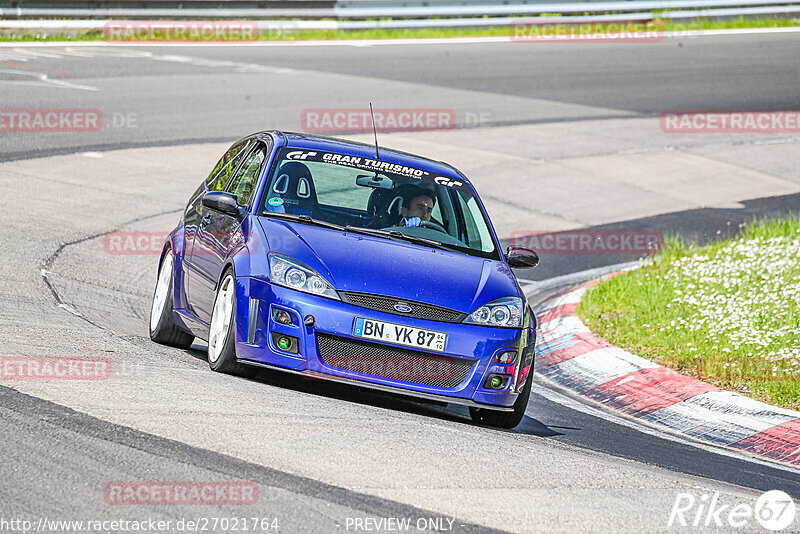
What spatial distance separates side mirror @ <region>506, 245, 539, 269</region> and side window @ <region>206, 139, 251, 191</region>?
2.07m

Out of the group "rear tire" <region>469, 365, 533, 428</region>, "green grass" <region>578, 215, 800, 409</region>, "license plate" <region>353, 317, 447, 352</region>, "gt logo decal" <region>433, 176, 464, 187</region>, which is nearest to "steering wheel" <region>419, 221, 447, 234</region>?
"gt logo decal" <region>433, 176, 464, 187</region>

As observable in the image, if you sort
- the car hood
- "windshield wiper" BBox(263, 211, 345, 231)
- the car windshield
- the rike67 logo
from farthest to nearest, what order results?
the car windshield, "windshield wiper" BBox(263, 211, 345, 231), the car hood, the rike67 logo

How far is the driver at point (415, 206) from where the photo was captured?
7.78 meters

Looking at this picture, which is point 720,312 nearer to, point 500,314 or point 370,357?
point 500,314

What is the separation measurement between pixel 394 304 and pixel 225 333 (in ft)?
3.38

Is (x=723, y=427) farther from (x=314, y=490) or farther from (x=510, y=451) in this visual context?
(x=314, y=490)

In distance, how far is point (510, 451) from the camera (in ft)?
19.2

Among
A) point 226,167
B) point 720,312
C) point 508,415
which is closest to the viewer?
point 508,415

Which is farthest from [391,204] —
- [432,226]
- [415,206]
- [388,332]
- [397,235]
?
[388,332]

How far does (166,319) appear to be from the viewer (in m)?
8.04

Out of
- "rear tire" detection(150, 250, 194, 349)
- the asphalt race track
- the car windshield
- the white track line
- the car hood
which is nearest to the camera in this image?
the asphalt race track

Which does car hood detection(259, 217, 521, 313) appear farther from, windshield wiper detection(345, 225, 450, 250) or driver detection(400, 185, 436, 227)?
driver detection(400, 185, 436, 227)

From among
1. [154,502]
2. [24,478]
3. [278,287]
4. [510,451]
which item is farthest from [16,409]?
[510,451]

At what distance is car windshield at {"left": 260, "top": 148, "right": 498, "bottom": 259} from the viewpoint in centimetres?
756
